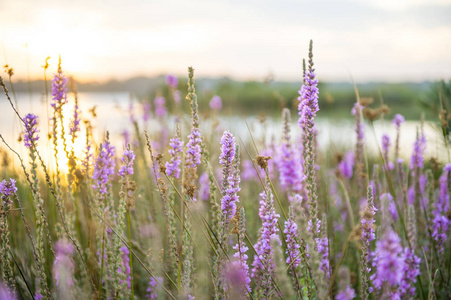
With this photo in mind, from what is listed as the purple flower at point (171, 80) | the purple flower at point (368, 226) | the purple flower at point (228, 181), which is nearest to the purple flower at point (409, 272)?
the purple flower at point (368, 226)

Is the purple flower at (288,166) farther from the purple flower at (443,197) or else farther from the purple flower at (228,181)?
the purple flower at (228,181)

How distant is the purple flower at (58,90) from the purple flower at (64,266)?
0.91m

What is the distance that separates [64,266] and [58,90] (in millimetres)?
1197

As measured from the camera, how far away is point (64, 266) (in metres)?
1.96

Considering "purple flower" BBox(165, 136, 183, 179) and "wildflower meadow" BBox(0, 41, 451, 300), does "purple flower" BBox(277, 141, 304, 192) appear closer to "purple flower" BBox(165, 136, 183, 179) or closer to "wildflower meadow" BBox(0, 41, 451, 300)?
"wildflower meadow" BBox(0, 41, 451, 300)

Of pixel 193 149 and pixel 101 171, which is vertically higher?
pixel 193 149

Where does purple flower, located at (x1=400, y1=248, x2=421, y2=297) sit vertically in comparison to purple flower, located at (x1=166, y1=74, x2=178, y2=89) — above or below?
below

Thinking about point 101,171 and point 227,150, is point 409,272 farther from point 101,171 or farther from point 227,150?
point 101,171

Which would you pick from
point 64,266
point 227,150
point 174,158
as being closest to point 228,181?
point 227,150

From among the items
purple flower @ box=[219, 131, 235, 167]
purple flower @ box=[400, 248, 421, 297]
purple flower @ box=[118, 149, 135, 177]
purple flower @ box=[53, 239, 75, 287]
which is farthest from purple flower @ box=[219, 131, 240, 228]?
purple flower @ box=[400, 248, 421, 297]

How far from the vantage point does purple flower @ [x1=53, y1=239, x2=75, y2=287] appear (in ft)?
6.30

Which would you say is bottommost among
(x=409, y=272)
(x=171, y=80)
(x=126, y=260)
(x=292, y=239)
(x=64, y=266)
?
(x=126, y=260)

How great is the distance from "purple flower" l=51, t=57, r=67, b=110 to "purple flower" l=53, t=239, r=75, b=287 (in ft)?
2.97

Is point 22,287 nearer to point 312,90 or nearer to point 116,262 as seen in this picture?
point 116,262
